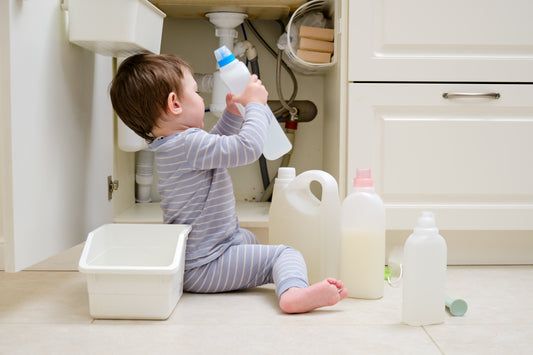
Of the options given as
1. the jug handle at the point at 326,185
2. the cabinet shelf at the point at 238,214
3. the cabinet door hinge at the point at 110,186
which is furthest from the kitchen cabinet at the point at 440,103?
the cabinet door hinge at the point at 110,186

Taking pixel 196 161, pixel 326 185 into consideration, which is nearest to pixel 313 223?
pixel 326 185

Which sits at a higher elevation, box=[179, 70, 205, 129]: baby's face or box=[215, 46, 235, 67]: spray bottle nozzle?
box=[215, 46, 235, 67]: spray bottle nozzle

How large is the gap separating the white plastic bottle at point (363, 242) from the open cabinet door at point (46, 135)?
0.63 meters

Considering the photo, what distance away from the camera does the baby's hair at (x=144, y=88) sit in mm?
1295

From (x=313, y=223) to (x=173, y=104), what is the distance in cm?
42

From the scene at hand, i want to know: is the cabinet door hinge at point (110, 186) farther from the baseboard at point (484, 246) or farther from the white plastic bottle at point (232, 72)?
the white plastic bottle at point (232, 72)

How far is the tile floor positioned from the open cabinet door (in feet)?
0.41

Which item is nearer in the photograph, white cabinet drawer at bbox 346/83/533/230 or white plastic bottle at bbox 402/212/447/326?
white plastic bottle at bbox 402/212/447/326

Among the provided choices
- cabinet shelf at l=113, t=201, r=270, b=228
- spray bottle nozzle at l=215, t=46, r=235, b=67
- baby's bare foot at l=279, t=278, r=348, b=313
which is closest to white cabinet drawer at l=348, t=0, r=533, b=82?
spray bottle nozzle at l=215, t=46, r=235, b=67

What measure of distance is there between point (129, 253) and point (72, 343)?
0.32m

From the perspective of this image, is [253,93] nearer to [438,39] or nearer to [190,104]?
[190,104]

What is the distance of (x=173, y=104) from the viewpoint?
51.9 inches

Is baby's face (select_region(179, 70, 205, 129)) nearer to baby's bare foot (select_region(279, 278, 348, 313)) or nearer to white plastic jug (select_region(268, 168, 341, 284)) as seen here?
white plastic jug (select_region(268, 168, 341, 284))

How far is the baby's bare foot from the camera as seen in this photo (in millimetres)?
1138
